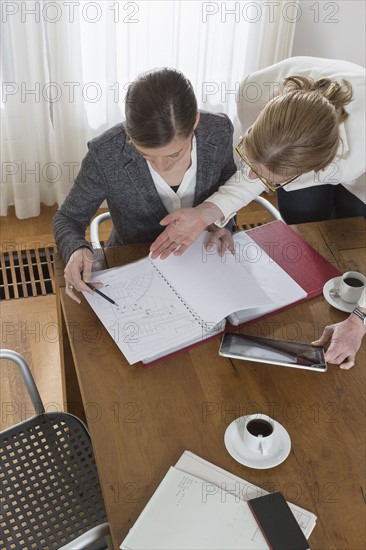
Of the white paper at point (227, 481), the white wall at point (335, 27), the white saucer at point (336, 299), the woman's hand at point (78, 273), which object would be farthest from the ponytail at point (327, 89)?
the white wall at point (335, 27)

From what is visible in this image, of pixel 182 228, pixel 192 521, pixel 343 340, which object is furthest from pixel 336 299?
pixel 192 521

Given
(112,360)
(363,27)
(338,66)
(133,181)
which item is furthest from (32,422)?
(363,27)

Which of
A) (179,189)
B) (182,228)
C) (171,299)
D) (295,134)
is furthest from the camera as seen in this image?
(179,189)

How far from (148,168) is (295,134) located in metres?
0.44

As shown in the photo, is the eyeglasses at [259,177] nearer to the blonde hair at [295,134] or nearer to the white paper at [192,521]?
the blonde hair at [295,134]

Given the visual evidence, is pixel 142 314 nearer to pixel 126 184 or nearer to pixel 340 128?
pixel 126 184

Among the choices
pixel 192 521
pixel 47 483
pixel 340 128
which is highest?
pixel 340 128

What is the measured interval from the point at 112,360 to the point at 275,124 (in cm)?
61

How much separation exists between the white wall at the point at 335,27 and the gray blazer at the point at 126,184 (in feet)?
3.92

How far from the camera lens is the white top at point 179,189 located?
1625 mm

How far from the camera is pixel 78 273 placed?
1.44 metres

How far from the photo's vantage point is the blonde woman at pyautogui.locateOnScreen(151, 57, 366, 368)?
1317 mm

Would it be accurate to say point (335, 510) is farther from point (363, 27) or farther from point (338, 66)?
point (363, 27)

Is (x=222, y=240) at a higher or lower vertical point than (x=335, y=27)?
lower
